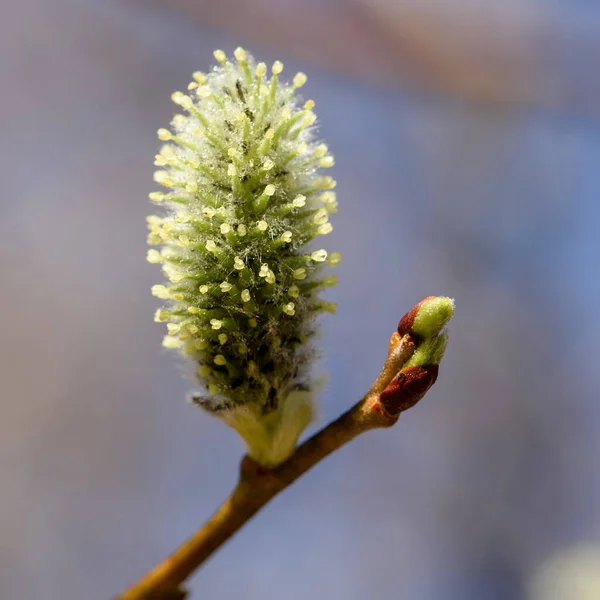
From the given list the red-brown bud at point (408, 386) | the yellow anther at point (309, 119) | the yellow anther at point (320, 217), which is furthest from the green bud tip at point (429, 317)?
the yellow anther at point (309, 119)

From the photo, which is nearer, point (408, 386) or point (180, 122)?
point (408, 386)

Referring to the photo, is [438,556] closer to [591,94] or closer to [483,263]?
[483,263]

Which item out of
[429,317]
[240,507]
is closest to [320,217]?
[429,317]

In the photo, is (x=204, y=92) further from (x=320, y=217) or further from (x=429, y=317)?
(x=429, y=317)

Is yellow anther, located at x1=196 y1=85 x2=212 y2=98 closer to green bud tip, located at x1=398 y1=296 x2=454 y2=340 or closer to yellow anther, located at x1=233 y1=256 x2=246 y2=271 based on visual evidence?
yellow anther, located at x1=233 y1=256 x2=246 y2=271

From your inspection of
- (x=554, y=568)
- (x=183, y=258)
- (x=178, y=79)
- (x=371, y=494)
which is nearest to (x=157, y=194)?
(x=183, y=258)

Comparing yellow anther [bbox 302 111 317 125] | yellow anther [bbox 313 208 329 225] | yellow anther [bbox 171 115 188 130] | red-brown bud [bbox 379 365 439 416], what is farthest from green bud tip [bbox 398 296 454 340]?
yellow anther [bbox 171 115 188 130]
